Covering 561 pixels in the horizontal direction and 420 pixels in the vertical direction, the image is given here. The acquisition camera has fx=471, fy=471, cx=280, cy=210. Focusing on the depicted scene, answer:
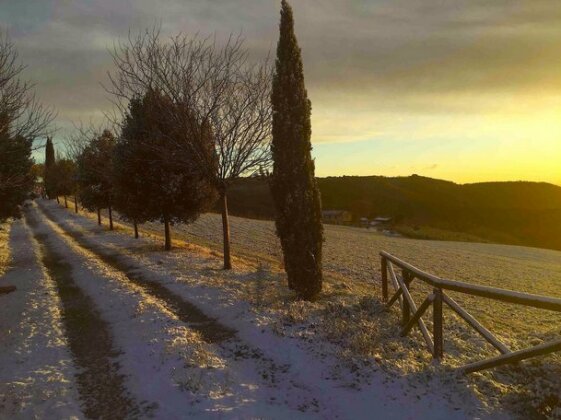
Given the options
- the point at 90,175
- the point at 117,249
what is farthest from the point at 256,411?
the point at 90,175

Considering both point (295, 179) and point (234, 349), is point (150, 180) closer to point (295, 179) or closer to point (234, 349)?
point (295, 179)

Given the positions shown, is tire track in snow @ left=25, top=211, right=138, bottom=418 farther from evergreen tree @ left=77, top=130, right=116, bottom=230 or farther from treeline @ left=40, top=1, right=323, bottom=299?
evergreen tree @ left=77, top=130, right=116, bottom=230

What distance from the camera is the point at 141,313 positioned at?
1067 centimetres

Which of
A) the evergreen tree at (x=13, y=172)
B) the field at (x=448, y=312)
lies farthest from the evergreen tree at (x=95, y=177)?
the evergreen tree at (x=13, y=172)

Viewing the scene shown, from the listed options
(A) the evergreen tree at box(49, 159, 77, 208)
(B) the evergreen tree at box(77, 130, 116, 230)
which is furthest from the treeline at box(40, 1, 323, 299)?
(A) the evergreen tree at box(49, 159, 77, 208)

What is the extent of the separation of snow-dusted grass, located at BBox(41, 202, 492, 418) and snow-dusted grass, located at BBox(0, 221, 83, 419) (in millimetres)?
2512

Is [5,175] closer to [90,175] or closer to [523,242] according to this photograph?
[90,175]

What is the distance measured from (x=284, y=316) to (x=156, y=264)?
8973mm

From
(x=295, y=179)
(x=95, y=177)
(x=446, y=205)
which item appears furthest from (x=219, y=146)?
(x=446, y=205)

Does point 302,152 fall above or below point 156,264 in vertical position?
above

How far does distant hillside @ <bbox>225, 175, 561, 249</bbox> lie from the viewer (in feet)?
244

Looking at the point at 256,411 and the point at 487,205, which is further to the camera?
the point at 487,205

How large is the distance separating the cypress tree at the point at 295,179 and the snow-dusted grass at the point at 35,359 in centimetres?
594

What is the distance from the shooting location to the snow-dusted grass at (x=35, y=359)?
21.2 feet
